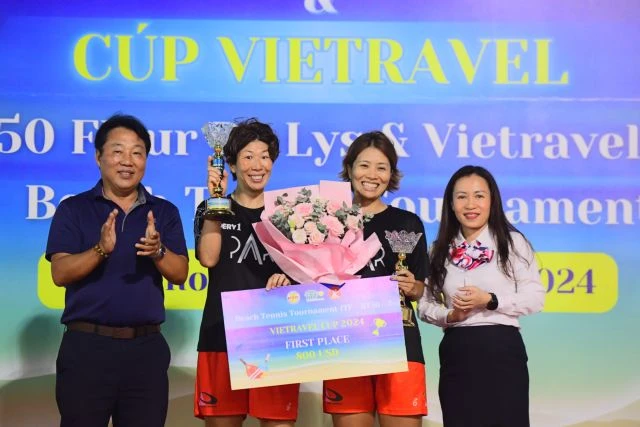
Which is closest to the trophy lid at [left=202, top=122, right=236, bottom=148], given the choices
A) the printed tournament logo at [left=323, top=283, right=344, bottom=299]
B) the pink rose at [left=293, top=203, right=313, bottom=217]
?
the pink rose at [left=293, top=203, right=313, bottom=217]

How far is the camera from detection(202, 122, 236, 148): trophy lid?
129 inches

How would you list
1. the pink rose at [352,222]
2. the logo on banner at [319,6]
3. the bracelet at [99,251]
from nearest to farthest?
the bracelet at [99,251], the pink rose at [352,222], the logo on banner at [319,6]

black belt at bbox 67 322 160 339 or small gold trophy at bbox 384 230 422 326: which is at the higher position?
small gold trophy at bbox 384 230 422 326

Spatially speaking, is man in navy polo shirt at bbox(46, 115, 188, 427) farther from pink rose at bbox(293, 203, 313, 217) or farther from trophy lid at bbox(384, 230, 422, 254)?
trophy lid at bbox(384, 230, 422, 254)

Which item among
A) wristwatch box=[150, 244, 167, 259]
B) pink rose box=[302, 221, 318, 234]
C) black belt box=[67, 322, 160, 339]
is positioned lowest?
black belt box=[67, 322, 160, 339]

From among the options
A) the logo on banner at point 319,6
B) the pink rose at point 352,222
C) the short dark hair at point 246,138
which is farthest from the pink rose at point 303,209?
the logo on banner at point 319,6

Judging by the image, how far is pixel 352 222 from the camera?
3.05 meters

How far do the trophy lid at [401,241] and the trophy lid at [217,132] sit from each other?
0.68m

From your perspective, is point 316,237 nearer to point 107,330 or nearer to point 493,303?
point 493,303

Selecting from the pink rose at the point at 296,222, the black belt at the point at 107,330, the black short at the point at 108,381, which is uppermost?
the pink rose at the point at 296,222

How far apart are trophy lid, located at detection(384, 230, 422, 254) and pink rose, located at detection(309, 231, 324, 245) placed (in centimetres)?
29

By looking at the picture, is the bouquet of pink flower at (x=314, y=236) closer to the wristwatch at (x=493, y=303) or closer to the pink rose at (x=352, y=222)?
A: the pink rose at (x=352, y=222)

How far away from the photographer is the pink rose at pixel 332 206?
10.0 ft

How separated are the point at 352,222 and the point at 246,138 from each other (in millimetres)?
552
